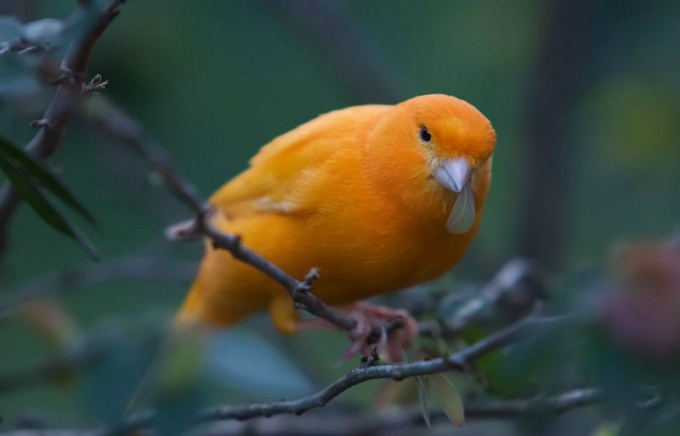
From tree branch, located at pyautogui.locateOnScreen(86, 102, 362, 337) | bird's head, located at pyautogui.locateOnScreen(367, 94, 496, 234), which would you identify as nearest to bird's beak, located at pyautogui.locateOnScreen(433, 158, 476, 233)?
bird's head, located at pyautogui.locateOnScreen(367, 94, 496, 234)

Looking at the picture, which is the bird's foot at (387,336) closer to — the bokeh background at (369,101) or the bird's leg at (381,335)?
the bird's leg at (381,335)

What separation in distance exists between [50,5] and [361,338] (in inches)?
91.5

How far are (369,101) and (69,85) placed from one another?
11.1 ft

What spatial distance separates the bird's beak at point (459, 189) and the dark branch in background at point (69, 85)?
3.10ft

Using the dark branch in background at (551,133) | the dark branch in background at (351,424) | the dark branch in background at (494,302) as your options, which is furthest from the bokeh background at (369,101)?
the dark branch in background at (494,302)

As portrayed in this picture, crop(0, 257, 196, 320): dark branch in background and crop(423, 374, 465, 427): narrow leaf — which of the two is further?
crop(0, 257, 196, 320): dark branch in background

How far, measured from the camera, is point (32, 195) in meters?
1.74

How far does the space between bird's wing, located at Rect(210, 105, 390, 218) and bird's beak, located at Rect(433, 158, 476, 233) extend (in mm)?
454

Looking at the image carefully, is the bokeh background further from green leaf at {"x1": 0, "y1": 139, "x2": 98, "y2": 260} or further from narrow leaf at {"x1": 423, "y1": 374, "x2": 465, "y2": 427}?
narrow leaf at {"x1": 423, "y1": 374, "x2": 465, "y2": 427}

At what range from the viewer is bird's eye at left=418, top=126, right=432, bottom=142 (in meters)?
2.44

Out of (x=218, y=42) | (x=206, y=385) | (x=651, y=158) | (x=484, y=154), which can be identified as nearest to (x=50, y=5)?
(x=218, y=42)

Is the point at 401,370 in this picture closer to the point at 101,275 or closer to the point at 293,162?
the point at 293,162

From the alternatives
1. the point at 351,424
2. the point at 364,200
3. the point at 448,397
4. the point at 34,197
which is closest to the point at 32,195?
the point at 34,197

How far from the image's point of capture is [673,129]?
14.7 feet
